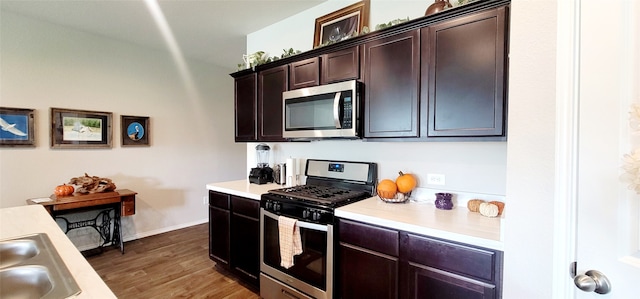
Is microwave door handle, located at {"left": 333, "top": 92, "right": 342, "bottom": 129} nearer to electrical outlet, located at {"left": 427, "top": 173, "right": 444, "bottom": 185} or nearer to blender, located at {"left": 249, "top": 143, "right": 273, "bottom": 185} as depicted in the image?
electrical outlet, located at {"left": 427, "top": 173, "right": 444, "bottom": 185}

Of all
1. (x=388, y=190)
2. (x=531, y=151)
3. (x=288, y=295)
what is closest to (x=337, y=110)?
(x=388, y=190)

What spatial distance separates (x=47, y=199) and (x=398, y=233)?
3602 mm

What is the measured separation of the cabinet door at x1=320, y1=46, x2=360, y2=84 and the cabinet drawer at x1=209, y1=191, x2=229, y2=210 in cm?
145

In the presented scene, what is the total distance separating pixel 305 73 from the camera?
7.75 feet

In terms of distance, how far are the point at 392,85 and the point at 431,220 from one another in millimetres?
923

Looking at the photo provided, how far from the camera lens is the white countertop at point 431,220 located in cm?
131

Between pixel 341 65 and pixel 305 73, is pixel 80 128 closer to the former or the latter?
pixel 305 73

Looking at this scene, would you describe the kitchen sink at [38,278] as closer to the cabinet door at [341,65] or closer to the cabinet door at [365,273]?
the cabinet door at [365,273]

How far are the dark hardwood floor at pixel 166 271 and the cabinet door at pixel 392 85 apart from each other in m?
1.86

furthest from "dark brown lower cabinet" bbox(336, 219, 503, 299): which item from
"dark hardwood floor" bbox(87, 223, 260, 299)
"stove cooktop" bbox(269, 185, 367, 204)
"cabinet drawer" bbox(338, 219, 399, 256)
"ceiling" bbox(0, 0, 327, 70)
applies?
"ceiling" bbox(0, 0, 327, 70)

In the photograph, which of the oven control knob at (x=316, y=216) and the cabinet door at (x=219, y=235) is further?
the cabinet door at (x=219, y=235)

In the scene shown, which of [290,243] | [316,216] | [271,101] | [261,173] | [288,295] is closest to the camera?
[316,216]

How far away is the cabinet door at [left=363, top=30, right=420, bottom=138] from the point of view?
1778 millimetres

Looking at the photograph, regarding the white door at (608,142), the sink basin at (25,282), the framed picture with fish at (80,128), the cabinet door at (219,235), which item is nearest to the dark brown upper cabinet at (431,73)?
the white door at (608,142)
